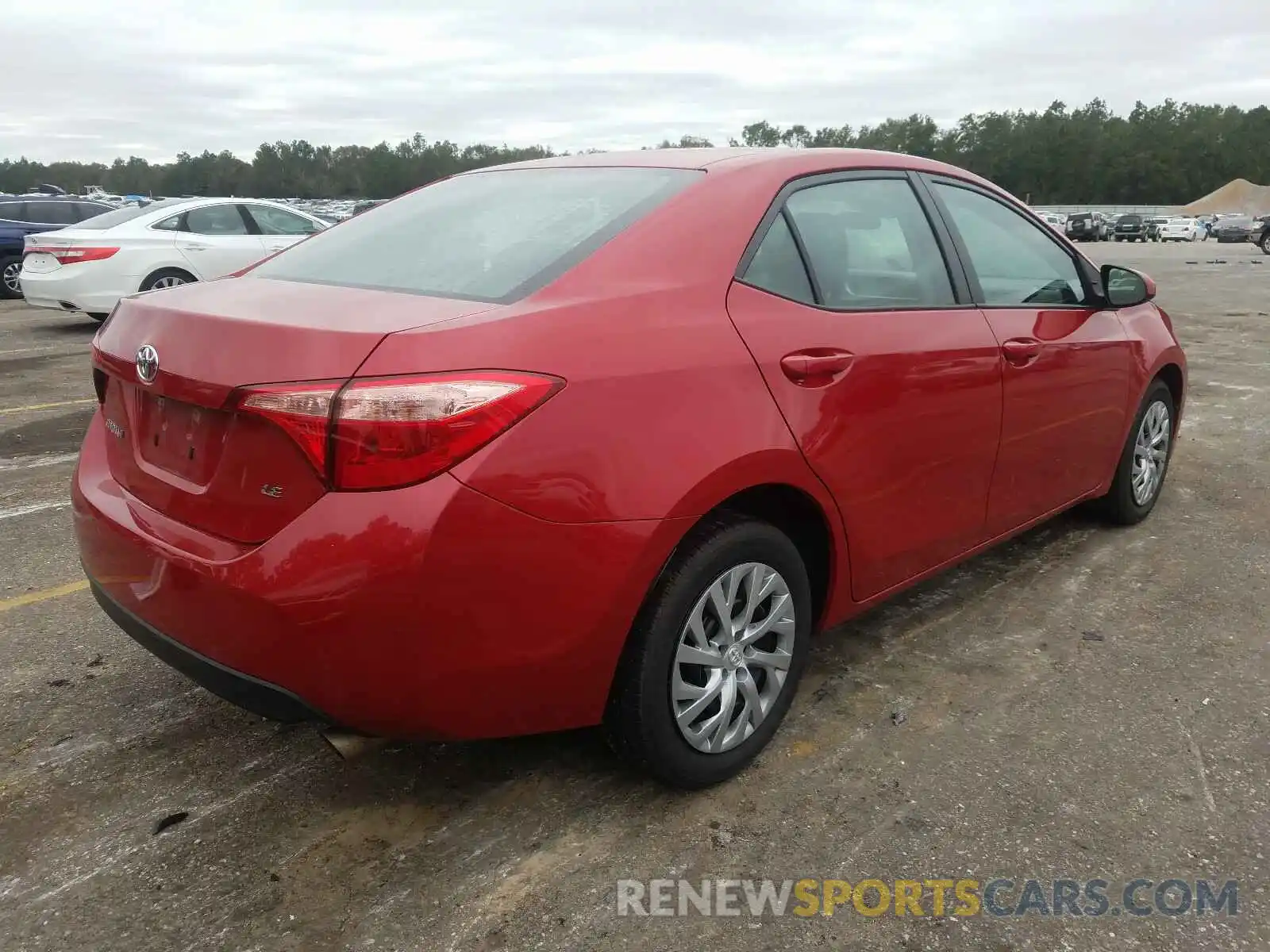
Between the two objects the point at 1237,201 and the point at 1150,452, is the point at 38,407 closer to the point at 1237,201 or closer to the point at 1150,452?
the point at 1150,452

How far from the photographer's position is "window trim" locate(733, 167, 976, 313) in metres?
2.58

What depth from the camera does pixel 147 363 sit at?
226cm

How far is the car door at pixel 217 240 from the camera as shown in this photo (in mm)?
11078

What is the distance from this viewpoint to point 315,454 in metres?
1.94

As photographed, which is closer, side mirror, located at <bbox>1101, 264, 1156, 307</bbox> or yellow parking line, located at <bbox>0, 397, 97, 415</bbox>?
side mirror, located at <bbox>1101, 264, 1156, 307</bbox>

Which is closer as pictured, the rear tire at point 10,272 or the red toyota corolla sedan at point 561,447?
the red toyota corolla sedan at point 561,447

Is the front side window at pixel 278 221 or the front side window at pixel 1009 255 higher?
the front side window at pixel 278 221

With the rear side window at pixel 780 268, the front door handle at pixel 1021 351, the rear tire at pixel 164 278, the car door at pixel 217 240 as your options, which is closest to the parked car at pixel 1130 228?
the car door at pixel 217 240

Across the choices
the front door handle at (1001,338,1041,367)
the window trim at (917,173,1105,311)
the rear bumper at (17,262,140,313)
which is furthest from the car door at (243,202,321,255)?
the front door handle at (1001,338,1041,367)

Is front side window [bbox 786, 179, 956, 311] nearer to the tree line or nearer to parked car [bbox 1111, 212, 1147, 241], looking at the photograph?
parked car [bbox 1111, 212, 1147, 241]

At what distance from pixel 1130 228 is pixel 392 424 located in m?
58.8

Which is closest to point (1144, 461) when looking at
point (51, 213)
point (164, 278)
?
point (164, 278)

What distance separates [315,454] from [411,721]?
58 centimetres

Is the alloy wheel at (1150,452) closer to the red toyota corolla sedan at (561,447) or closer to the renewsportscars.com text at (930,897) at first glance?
the red toyota corolla sedan at (561,447)
